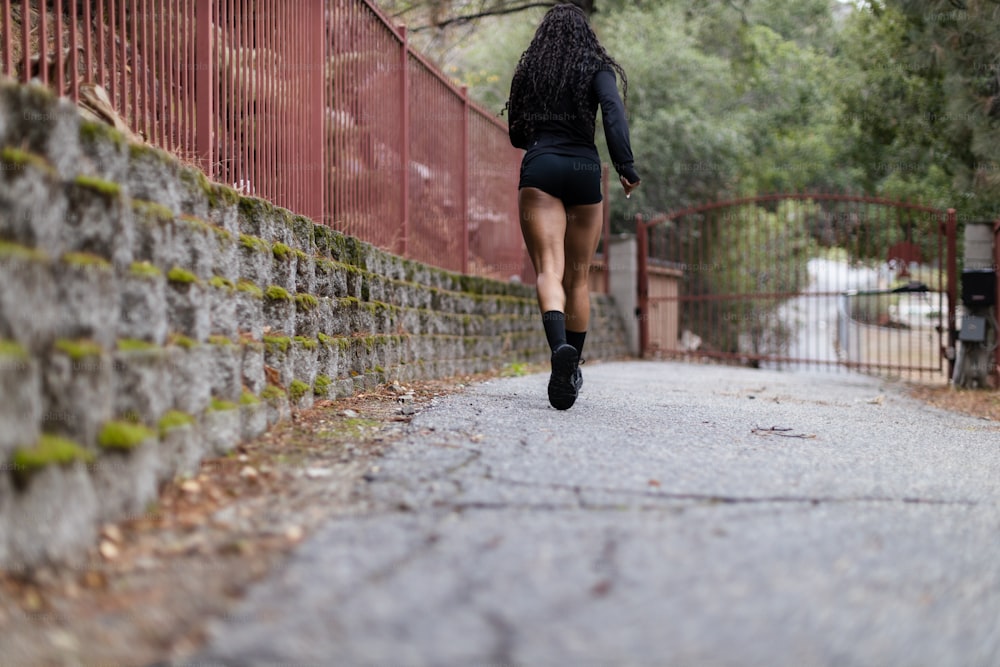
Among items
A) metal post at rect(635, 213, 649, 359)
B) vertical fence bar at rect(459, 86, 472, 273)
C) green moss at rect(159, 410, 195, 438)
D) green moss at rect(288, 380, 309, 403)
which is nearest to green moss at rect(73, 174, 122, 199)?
green moss at rect(159, 410, 195, 438)

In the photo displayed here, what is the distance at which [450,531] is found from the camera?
6.10ft

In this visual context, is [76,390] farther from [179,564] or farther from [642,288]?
[642,288]

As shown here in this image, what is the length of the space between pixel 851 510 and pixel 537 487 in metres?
0.85

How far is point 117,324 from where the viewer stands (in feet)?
6.52

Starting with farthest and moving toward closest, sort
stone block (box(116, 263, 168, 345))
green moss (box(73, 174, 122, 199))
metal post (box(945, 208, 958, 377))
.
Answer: metal post (box(945, 208, 958, 377))
stone block (box(116, 263, 168, 345))
green moss (box(73, 174, 122, 199))

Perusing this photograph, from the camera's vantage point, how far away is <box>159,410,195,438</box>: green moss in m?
2.08

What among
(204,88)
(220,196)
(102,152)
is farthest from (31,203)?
(204,88)

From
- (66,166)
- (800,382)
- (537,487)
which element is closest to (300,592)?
(537,487)

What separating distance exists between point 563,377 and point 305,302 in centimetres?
118

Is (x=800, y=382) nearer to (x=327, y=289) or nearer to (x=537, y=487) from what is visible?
(x=327, y=289)

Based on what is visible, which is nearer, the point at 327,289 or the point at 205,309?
the point at 205,309

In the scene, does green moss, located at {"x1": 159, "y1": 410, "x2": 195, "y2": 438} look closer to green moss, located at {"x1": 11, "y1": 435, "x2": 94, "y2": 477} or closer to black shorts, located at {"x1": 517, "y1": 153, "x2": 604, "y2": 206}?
green moss, located at {"x1": 11, "y1": 435, "x2": 94, "y2": 477}

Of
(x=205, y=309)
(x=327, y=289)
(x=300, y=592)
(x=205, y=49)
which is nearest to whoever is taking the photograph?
(x=300, y=592)

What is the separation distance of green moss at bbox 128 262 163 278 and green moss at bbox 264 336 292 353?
2.66ft
